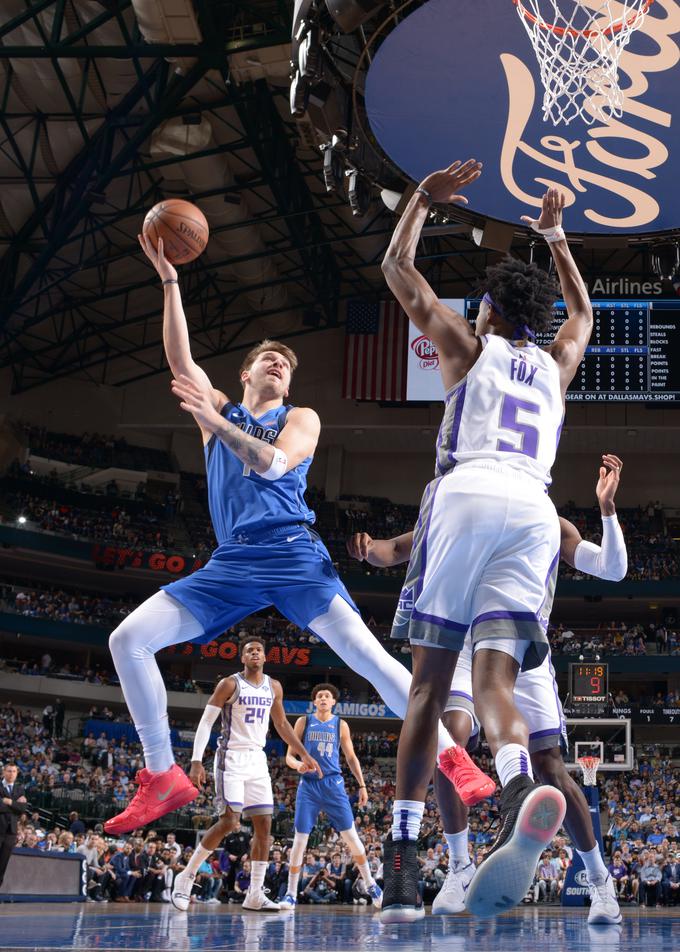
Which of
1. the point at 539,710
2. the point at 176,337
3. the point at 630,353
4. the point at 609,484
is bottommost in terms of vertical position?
the point at 539,710

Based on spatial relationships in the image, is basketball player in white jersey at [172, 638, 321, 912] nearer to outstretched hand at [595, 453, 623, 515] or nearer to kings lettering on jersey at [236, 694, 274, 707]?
kings lettering on jersey at [236, 694, 274, 707]

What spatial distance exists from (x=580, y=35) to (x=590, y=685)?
12.7m

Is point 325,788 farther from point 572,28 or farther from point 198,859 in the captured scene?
point 572,28

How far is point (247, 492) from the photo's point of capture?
213 inches

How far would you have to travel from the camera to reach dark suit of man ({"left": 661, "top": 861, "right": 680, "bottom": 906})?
18.9 metres

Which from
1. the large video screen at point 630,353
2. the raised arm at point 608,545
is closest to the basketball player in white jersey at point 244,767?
the raised arm at point 608,545

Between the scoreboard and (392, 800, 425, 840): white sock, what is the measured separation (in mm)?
14928

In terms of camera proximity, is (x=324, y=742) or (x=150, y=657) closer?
(x=150, y=657)

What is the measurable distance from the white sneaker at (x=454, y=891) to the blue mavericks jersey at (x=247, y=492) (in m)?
2.02

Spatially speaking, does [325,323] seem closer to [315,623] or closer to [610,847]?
[610,847]

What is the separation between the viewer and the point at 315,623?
5.14 meters

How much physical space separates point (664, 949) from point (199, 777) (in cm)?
461

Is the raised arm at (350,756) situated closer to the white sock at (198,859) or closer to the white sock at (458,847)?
the white sock at (198,859)

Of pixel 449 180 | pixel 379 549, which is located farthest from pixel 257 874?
pixel 449 180
